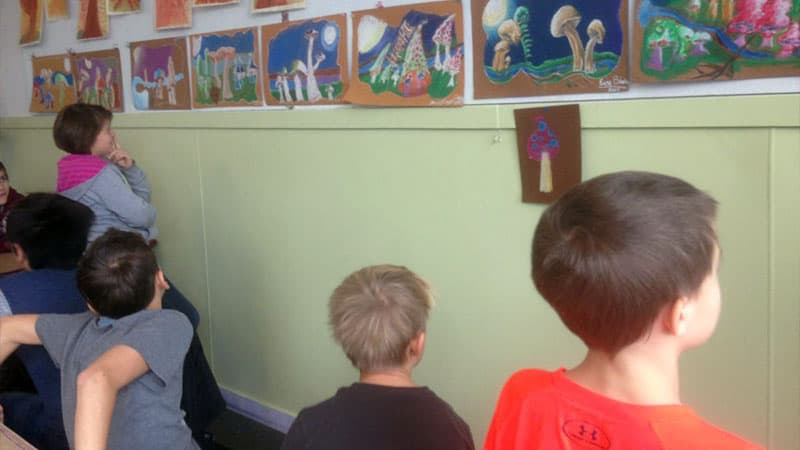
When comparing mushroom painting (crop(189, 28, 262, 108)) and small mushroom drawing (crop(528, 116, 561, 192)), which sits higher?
mushroom painting (crop(189, 28, 262, 108))

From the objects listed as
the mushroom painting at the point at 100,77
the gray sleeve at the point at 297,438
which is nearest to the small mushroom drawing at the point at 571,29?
the gray sleeve at the point at 297,438

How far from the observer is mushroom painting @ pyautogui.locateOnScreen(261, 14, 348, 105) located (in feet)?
7.79

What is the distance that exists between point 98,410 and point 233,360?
62.2 inches

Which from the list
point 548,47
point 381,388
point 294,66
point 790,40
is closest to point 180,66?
point 294,66

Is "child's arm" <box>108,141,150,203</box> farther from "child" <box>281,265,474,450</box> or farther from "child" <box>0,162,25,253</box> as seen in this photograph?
"child" <box>281,265,474,450</box>

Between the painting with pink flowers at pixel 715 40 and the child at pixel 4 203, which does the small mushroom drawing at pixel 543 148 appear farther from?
the child at pixel 4 203

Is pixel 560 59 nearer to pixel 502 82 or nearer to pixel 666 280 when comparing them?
pixel 502 82

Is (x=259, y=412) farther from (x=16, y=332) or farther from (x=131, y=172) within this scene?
(x=16, y=332)

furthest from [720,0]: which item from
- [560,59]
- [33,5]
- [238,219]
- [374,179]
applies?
[33,5]

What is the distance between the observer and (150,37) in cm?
311

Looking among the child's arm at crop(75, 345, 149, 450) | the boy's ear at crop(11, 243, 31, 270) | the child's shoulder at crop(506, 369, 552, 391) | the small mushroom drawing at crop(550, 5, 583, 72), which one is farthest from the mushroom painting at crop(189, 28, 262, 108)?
the child's shoulder at crop(506, 369, 552, 391)

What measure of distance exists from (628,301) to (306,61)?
5.78 feet

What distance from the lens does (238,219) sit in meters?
2.89

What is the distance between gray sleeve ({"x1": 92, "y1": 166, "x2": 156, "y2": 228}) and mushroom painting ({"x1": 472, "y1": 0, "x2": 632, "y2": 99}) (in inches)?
55.2
